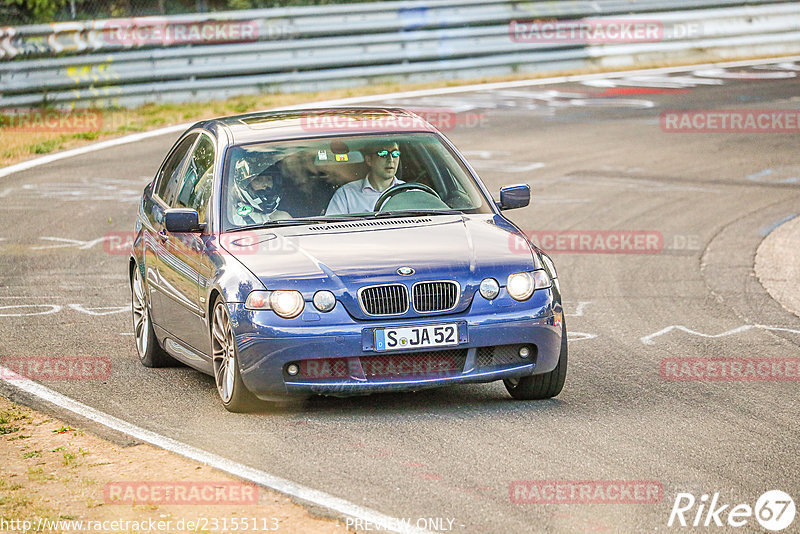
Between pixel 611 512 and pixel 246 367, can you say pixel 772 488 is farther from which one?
pixel 246 367

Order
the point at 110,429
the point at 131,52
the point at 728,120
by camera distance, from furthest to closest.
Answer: the point at 131,52 < the point at 728,120 < the point at 110,429

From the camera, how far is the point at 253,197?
27.9 ft

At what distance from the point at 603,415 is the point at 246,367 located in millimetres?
1928

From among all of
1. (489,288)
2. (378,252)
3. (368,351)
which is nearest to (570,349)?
(489,288)

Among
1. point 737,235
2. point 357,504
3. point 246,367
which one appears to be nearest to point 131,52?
point 737,235

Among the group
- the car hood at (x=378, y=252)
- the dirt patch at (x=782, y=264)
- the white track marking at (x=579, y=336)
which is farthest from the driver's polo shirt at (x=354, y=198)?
the dirt patch at (x=782, y=264)

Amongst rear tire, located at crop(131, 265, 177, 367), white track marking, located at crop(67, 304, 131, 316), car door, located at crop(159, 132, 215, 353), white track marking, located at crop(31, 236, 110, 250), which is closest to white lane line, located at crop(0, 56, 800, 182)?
white track marking, located at crop(31, 236, 110, 250)

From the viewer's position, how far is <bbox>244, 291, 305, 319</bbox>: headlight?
736 cm

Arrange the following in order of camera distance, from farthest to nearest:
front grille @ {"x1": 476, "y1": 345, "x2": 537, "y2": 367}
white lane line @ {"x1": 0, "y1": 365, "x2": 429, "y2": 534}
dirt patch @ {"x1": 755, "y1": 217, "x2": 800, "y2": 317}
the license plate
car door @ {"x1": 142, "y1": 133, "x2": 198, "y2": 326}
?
dirt patch @ {"x1": 755, "y1": 217, "x2": 800, "y2": 317} < car door @ {"x1": 142, "y1": 133, "x2": 198, "y2": 326} < front grille @ {"x1": 476, "y1": 345, "x2": 537, "y2": 367} < the license plate < white lane line @ {"x1": 0, "y1": 365, "x2": 429, "y2": 534}

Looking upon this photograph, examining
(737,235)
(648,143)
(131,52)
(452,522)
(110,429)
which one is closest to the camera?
(452,522)

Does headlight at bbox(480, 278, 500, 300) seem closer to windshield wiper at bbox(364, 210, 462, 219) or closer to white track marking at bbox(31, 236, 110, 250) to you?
windshield wiper at bbox(364, 210, 462, 219)

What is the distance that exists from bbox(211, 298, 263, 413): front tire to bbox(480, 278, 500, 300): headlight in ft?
4.47

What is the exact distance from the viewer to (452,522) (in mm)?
5562

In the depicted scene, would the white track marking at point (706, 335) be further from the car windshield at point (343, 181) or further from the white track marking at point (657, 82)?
the white track marking at point (657, 82)
